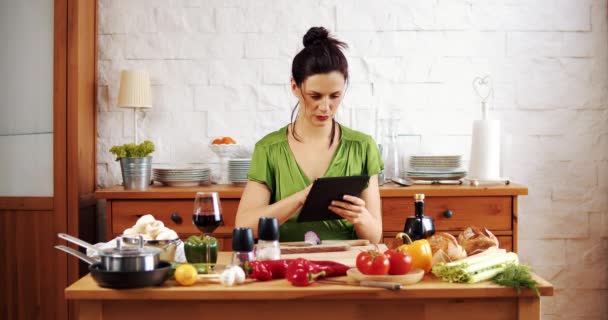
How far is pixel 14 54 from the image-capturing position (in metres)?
3.41

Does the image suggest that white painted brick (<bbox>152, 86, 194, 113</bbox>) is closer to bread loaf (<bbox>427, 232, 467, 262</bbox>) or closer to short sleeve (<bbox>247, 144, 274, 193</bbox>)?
short sleeve (<bbox>247, 144, 274, 193</bbox>)

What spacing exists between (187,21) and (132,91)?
1.71ft

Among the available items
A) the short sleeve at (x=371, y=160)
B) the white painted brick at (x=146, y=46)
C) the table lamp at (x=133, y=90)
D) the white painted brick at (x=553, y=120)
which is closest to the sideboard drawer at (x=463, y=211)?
the short sleeve at (x=371, y=160)

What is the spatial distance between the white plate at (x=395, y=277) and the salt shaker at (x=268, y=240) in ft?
0.83


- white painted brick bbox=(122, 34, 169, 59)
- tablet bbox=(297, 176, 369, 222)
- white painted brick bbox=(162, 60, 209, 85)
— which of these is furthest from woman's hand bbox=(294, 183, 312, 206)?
white painted brick bbox=(122, 34, 169, 59)

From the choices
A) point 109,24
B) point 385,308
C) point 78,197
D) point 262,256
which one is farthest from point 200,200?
point 109,24

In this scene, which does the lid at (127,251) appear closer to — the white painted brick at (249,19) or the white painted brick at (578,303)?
the white painted brick at (249,19)

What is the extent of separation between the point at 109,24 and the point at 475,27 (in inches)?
81.3

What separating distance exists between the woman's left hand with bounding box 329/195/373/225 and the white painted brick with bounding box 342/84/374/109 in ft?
4.73

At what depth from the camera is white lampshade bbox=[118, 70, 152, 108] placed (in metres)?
3.65

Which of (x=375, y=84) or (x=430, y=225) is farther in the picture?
(x=375, y=84)

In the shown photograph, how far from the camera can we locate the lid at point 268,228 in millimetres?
1925

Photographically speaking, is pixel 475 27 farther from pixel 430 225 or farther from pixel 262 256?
pixel 262 256

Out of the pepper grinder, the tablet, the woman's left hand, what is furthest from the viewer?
the woman's left hand
